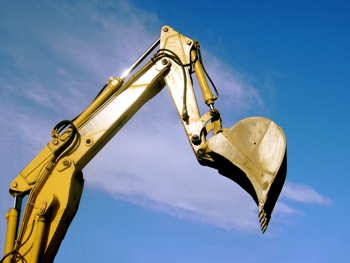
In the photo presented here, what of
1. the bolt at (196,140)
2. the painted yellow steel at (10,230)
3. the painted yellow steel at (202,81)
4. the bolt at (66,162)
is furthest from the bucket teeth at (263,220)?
the painted yellow steel at (10,230)

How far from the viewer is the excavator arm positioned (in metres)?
5.17

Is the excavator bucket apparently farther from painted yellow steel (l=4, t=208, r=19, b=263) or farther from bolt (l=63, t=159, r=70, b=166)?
painted yellow steel (l=4, t=208, r=19, b=263)

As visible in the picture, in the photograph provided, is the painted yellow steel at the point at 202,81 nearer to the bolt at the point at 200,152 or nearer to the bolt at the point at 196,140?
the bolt at the point at 196,140

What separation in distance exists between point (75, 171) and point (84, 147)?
13.8 inches

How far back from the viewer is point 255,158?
5168 mm

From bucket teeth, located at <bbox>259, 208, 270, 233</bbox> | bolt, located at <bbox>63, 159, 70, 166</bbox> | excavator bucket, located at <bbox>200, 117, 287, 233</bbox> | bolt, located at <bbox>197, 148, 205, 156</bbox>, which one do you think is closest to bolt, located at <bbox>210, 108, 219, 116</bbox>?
excavator bucket, located at <bbox>200, 117, 287, 233</bbox>

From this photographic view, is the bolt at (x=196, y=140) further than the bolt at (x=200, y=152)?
Yes

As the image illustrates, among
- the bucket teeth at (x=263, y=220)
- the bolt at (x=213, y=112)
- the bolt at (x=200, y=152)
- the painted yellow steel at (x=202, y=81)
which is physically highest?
the painted yellow steel at (x=202, y=81)

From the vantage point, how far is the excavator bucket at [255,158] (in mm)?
4969

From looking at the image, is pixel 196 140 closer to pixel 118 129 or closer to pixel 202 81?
pixel 202 81

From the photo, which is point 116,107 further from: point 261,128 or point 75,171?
point 261,128

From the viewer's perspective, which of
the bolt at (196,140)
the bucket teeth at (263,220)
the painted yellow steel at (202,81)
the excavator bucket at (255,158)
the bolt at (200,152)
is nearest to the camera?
the bucket teeth at (263,220)

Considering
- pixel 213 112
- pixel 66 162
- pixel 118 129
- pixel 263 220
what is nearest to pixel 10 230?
pixel 66 162

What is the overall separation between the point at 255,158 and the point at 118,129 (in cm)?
206
